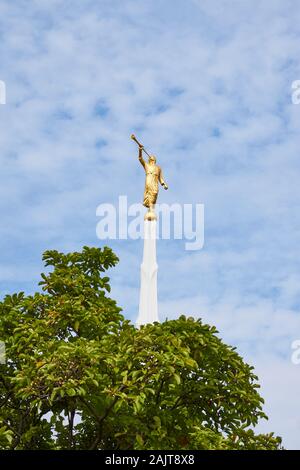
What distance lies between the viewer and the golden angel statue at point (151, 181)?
32438 millimetres

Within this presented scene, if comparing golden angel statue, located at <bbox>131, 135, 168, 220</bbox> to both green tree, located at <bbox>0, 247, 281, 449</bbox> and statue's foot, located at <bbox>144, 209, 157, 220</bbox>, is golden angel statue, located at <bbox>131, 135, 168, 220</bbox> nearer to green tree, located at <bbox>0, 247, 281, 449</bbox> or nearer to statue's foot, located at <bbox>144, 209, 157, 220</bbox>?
statue's foot, located at <bbox>144, 209, 157, 220</bbox>

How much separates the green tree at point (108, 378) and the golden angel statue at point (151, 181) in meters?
10.9

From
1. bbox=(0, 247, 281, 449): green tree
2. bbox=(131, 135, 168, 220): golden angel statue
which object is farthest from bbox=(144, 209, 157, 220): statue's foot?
bbox=(0, 247, 281, 449): green tree

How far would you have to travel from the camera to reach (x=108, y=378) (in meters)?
17.0

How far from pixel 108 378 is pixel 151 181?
667 inches

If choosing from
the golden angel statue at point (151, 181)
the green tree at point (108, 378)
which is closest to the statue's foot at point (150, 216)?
the golden angel statue at point (151, 181)

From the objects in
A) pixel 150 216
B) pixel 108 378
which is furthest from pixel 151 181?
pixel 108 378

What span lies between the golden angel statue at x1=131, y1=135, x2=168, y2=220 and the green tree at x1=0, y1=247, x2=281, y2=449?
428 inches

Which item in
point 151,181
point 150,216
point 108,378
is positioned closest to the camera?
point 108,378

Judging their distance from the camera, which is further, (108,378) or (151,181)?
(151,181)

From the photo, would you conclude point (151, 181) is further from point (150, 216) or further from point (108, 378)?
point (108, 378)
